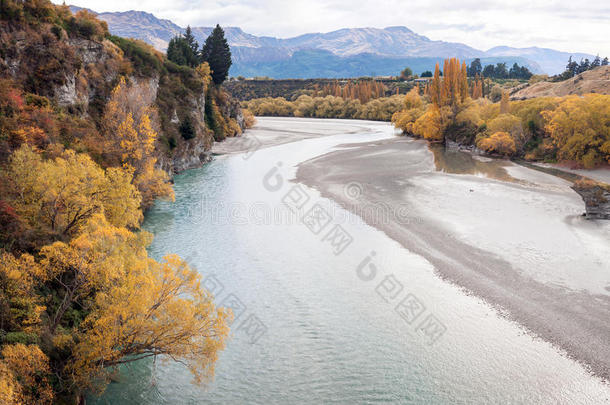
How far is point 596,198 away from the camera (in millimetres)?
32938

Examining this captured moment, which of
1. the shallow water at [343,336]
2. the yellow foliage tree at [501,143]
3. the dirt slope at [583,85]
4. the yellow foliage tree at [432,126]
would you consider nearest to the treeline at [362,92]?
the dirt slope at [583,85]

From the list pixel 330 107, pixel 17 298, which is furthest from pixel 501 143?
pixel 330 107

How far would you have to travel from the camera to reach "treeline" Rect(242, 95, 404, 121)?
479 ft

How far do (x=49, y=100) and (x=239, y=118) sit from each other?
68.0 m

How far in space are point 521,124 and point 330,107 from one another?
98.3 metres

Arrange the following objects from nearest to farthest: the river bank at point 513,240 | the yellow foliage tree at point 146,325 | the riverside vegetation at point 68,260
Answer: the riverside vegetation at point 68,260 → the yellow foliage tree at point 146,325 → the river bank at point 513,240

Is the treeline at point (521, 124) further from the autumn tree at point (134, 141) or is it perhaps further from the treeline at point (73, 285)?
the treeline at point (73, 285)

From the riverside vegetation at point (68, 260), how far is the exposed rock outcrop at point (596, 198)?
30.1 m

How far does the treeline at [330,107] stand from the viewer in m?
Answer: 146

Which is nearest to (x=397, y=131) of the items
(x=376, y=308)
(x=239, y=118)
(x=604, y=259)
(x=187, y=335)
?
(x=239, y=118)

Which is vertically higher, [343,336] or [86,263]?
[86,263]

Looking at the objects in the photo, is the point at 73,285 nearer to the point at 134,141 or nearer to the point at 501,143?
the point at 134,141

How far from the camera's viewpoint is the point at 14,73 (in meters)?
29.0

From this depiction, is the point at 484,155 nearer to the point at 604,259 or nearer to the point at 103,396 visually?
the point at 604,259
